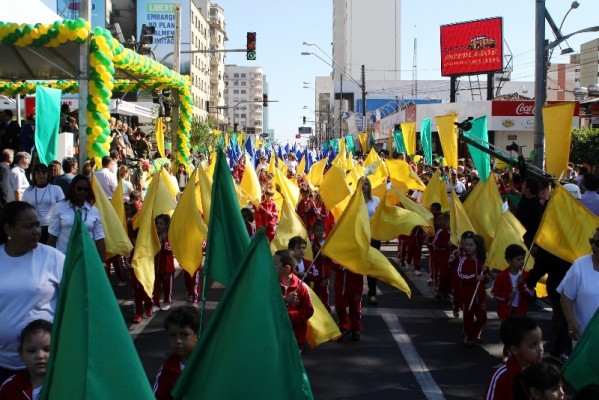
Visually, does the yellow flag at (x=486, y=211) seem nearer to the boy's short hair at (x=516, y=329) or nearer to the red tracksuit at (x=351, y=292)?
the red tracksuit at (x=351, y=292)

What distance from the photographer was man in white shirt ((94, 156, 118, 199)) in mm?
12352

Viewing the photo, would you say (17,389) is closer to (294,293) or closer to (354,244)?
(294,293)

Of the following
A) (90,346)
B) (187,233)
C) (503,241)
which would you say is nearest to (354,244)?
(503,241)

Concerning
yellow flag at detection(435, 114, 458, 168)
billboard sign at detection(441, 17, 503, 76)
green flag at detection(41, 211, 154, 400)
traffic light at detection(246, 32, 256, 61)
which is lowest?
green flag at detection(41, 211, 154, 400)

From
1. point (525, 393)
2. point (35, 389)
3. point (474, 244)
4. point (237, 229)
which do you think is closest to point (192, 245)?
point (474, 244)

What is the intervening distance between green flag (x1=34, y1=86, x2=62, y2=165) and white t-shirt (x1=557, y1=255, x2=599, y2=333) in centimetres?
880

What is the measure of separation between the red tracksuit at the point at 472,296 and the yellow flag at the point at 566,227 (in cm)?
166

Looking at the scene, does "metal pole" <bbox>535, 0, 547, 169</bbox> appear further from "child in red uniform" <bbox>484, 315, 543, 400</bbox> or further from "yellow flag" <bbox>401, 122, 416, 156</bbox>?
"child in red uniform" <bbox>484, 315, 543, 400</bbox>

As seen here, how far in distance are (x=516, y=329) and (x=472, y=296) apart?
3.98m

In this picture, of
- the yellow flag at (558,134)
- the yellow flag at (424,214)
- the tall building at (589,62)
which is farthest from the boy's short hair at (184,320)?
the tall building at (589,62)

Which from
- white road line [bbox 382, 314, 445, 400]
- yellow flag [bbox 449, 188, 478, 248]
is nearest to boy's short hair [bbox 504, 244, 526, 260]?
white road line [bbox 382, 314, 445, 400]

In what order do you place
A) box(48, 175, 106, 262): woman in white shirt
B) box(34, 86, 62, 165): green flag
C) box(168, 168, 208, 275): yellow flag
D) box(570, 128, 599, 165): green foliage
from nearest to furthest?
box(48, 175, 106, 262): woman in white shirt, box(168, 168, 208, 275): yellow flag, box(34, 86, 62, 165): green flag, box(570, 128, 599, 165): green foliage

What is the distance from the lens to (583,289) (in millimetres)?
5379

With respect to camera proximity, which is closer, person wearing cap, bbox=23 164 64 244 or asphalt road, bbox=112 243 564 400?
asphalt road, bbox=112 243 564 400
